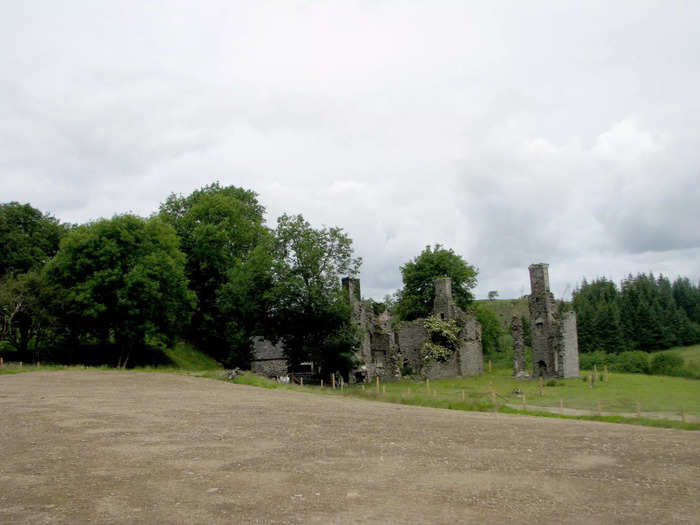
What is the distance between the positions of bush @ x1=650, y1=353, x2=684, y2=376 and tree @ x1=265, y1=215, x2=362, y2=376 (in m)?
29.8

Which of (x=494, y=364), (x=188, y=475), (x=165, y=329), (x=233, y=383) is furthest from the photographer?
(x=494, y=364)

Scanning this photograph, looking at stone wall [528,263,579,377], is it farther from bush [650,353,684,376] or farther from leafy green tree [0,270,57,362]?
leafy green tree [0,270,57,362]

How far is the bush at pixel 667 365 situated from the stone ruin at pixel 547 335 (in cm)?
932

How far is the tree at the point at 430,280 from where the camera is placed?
6425cm

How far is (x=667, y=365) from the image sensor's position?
169ft

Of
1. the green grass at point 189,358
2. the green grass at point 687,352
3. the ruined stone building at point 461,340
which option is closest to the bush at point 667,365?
the ruined stone building at point 461,340

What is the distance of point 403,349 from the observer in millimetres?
53188

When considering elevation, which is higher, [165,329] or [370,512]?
[165,329]

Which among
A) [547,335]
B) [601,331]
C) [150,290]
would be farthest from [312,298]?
[601,331]

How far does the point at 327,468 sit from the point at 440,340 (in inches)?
1527

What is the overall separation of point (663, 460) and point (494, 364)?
53.9 metres

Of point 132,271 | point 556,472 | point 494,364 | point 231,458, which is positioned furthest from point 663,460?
point 494,364

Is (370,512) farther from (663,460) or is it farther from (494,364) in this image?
(494,364)

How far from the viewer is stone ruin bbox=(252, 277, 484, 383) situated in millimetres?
47316
